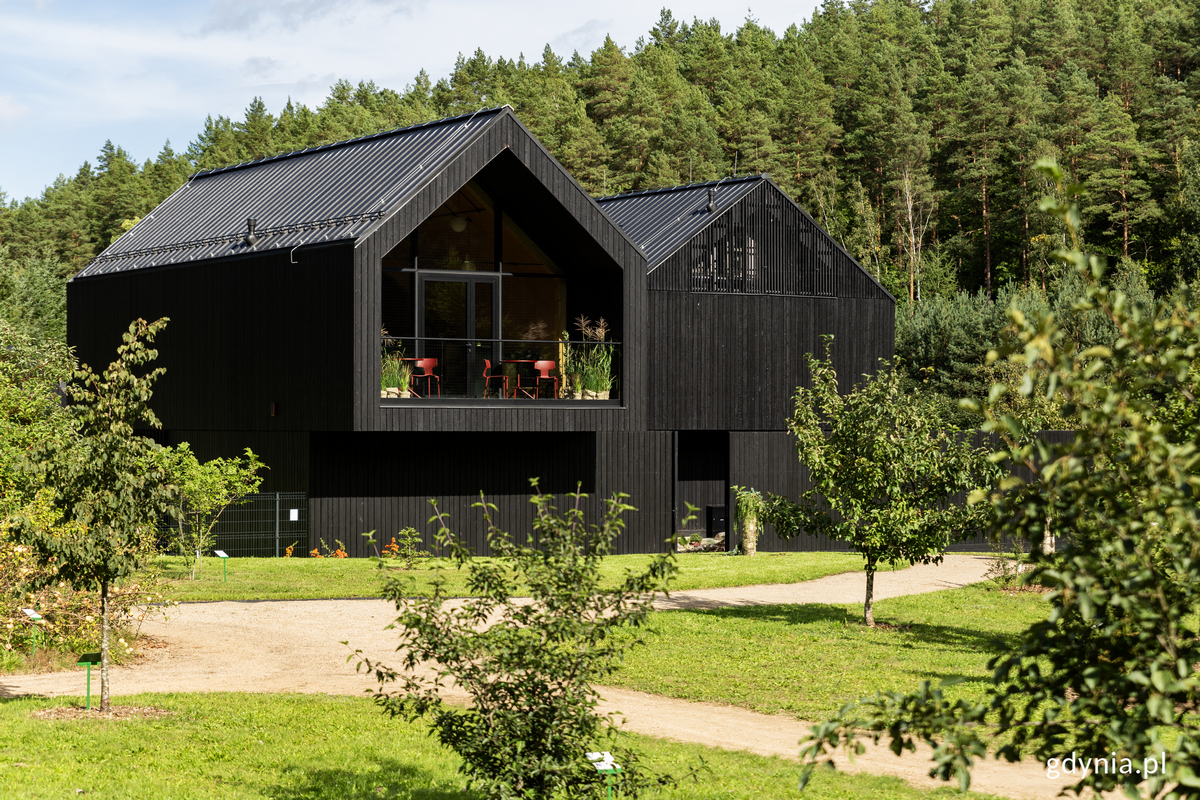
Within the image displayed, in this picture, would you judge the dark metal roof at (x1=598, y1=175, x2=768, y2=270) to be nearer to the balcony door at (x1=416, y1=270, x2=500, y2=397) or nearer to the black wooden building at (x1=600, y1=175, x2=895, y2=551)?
the black wooden building at (x1=600, y1=175, x2=895, y2=551)

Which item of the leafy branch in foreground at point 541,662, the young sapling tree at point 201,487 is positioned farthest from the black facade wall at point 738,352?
the leafy branch in foreground at point 541,662

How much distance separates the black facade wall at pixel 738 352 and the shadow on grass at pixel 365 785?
17016mm

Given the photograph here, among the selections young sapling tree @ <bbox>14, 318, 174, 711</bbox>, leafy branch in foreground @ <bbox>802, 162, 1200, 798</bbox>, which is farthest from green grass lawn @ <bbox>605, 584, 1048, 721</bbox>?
leafy branch in foreground @ <bbox>802, 162, 1200, 798</bbox>

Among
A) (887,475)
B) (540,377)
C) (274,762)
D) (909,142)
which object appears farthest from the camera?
(909,142)

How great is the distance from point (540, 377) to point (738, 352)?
17.0 feet

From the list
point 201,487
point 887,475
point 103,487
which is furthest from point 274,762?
point 201,487

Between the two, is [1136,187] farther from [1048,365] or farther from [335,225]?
[1048,365]

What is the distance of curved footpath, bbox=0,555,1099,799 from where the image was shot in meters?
9.44

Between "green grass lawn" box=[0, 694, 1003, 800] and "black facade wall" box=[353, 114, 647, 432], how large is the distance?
1098 centimetres

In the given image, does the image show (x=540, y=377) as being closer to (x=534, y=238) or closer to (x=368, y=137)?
(x=534, y=238)

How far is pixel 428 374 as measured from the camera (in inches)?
860

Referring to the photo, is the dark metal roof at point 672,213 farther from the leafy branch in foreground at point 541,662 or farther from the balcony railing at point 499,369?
the leafy branch in foreground at point 541,662

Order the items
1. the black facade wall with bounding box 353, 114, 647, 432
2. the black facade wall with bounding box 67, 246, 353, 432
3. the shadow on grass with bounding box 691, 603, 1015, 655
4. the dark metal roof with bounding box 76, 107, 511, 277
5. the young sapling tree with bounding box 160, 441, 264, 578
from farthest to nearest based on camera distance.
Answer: the dark metal roof with bounding box 76, 107, 511, 277, the black facade wall with bounding box 67, 246, 353, 432, the black facade wall with bounding box 353, 114, 647, 432, the young sapling tree with bounding box 160, 441, 264, 578, the shadow on grass with bounding box 691, 603, 1015, 655

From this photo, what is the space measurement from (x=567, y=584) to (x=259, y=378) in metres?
17.3
